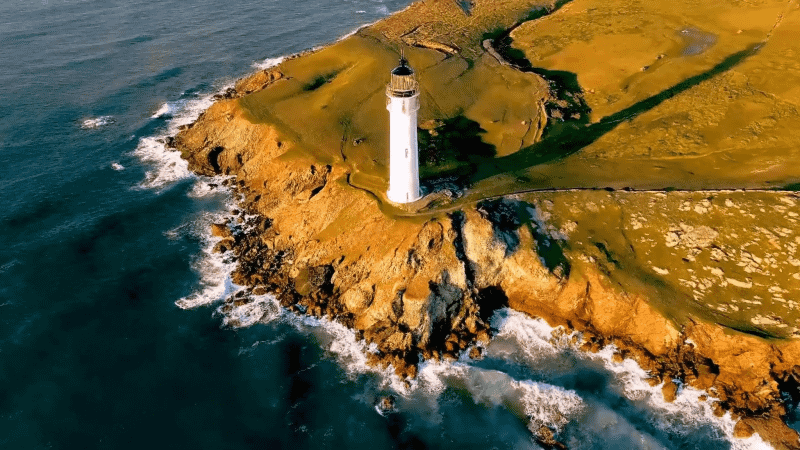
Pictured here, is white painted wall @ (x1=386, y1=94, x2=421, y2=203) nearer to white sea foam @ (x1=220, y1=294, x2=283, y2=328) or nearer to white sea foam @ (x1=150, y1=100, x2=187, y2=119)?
white sea foam @ (x1=220, y1=294, x2=283, y2=328)

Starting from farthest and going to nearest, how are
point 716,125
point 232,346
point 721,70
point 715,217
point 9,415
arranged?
1. point 721,70
2. point 716,125
3. point 715,217
4. point 232,346
5. point 9,415

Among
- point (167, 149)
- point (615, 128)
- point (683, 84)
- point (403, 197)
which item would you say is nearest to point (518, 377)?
point (403, 197)

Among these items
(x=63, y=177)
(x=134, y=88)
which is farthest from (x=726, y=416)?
(x=134, y=88)

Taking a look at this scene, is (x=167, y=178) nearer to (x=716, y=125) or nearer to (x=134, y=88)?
(x=134, y=88)

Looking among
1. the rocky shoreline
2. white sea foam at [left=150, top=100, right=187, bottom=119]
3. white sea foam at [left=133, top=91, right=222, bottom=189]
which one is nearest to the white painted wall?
the rocky shoreline

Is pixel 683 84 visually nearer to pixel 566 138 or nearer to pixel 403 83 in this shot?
pixel 566 138

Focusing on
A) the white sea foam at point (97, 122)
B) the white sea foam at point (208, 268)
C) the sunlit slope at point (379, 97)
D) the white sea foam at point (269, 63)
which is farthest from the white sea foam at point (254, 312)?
the white sea foam at point (269, 63)

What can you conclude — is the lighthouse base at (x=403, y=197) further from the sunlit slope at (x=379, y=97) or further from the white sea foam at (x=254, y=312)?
the white sea foam at (x=254, y=312)
